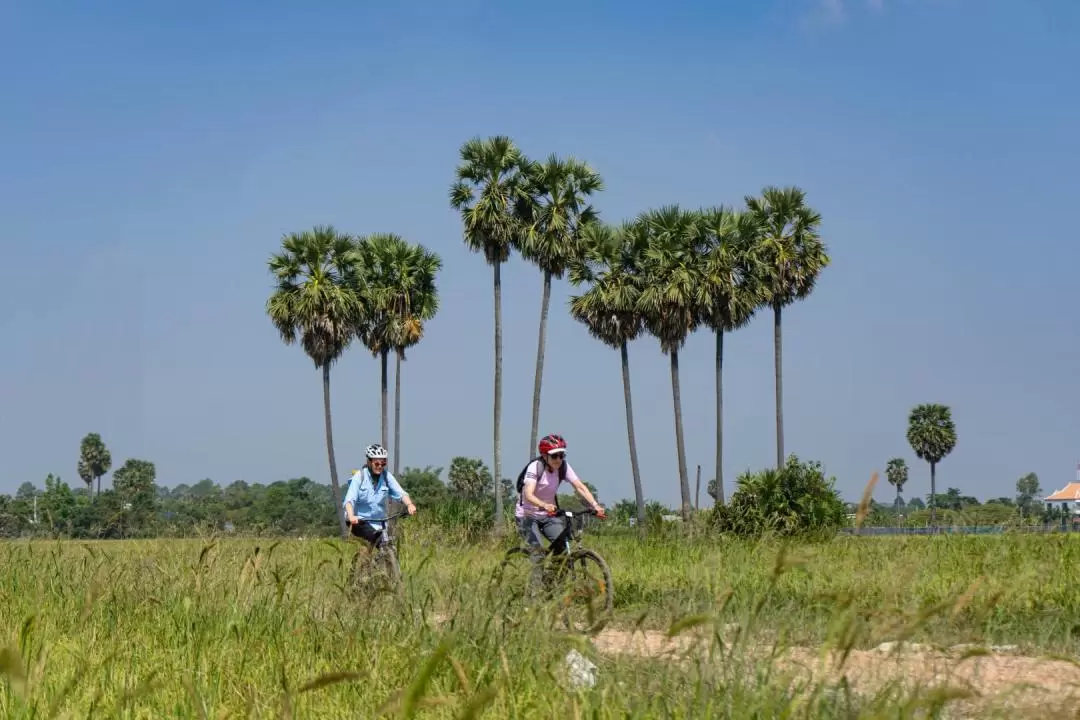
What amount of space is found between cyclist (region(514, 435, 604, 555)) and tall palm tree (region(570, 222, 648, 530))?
43.0 metres

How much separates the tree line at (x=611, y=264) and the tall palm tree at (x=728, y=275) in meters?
0.06

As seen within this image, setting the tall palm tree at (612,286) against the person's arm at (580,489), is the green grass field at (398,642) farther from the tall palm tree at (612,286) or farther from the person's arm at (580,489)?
the tall palm tree at (612,286)

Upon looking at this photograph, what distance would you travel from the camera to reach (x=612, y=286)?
5553 centimetres

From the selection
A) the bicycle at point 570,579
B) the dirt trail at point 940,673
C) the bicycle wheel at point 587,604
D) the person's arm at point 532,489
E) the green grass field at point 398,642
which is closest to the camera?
the dirt trail at point 940,673

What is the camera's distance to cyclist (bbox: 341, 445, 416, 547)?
1216cm

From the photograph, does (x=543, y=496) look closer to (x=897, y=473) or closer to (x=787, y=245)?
(x=787, y=245)

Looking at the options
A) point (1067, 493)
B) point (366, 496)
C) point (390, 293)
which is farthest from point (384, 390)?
point (1067, 493)

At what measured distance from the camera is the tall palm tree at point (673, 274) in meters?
54.1

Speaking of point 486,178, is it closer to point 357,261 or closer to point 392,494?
point 357,261

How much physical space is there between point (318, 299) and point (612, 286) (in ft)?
49.4

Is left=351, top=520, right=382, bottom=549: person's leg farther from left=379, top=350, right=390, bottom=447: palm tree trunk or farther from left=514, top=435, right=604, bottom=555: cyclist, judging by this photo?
left=379, top=350, right=390, bottom=447: palm tree trunk

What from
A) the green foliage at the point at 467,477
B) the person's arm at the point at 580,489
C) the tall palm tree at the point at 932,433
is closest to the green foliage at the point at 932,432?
the tall palm tree at the point at 932,433

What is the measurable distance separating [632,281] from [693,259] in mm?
3047

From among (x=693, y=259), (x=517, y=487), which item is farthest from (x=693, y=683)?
(x=693, y=259)
